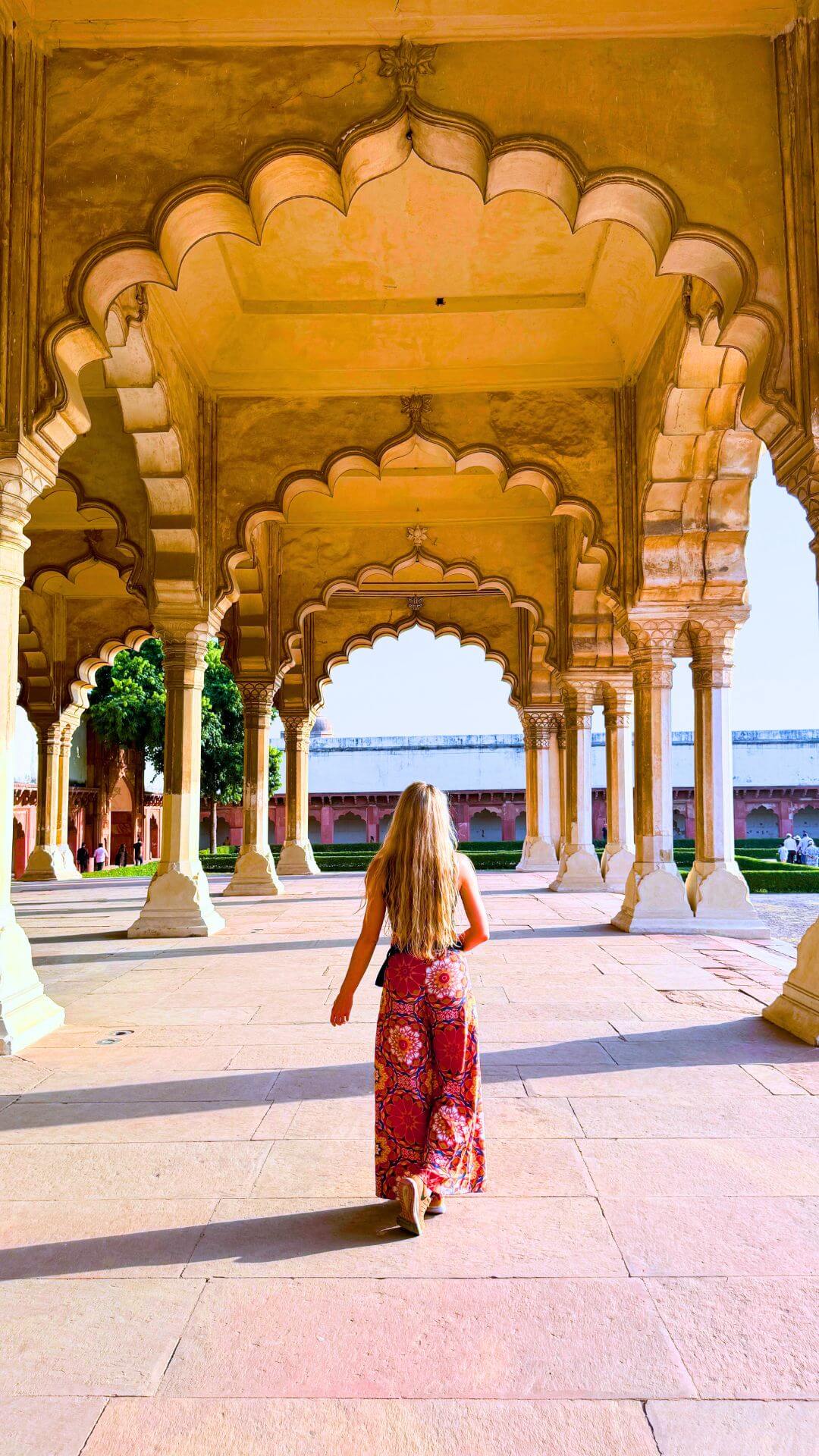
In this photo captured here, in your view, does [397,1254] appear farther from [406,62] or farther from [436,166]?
[406,62]

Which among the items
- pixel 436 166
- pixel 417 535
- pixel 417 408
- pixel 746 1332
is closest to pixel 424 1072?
pixel 746 1332

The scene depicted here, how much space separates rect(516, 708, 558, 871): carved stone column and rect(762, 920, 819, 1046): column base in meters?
13.3

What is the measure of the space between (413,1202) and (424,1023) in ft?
1.54

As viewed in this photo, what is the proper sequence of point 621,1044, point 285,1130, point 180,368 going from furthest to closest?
1. point 180,368
2. point 621,1044
3. point 285,1130

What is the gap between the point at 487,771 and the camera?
4519 centimetres

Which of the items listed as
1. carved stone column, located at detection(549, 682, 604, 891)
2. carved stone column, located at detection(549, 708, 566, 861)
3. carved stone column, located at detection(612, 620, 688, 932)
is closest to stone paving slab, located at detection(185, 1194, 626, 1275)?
carved stone column, located at detection(612, 620, 688, 932)

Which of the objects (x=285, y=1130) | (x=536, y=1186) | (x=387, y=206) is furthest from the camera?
(x=387, y=206)

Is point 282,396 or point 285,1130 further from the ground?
point 282,396

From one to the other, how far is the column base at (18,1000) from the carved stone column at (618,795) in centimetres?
948

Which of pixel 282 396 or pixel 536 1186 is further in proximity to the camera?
pixel 282 396

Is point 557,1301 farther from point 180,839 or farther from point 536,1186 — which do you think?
point 180,839

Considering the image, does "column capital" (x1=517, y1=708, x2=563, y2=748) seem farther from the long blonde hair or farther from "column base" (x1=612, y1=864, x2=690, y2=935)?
the long blonde hair

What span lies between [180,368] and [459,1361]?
827 centimetres

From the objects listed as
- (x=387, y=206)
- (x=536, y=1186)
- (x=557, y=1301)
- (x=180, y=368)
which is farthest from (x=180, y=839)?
(x=557, y=1301)
